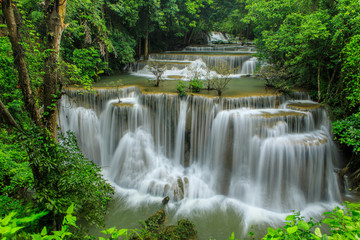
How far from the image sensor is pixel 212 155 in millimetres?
8258

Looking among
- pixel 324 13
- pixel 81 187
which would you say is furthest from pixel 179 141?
pixel 324 13

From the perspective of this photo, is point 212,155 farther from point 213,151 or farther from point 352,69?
point 352,69

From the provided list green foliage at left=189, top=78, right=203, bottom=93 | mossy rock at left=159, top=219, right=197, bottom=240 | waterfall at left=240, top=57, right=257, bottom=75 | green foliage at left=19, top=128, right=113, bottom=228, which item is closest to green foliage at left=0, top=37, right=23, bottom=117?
green foliage at left=19, top=128, right=113, bottom=228

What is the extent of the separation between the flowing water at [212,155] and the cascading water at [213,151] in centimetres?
4

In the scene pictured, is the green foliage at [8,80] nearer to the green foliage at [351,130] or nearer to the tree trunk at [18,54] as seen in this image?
the tree trunk at [18,54]

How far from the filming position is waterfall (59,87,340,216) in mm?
7156

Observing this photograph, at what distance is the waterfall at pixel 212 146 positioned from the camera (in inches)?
282

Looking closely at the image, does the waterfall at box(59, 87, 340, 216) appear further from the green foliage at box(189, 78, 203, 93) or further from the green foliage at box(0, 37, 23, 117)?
the green foliage at box(0, 37, 23, 117)

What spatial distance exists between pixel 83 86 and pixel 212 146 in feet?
17.3

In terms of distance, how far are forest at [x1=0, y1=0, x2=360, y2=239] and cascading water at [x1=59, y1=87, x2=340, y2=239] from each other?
0.93m

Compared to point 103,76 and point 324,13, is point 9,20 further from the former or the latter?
point 103,76

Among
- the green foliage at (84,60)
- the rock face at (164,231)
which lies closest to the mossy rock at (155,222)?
the rock face at (164,231)

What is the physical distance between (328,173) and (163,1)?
1586cm

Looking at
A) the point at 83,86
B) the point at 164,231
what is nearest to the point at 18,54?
the point at 83,86
